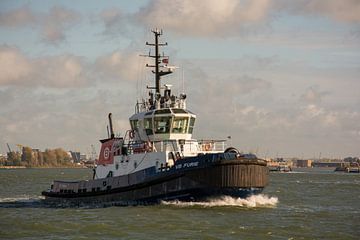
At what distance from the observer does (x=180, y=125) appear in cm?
3556

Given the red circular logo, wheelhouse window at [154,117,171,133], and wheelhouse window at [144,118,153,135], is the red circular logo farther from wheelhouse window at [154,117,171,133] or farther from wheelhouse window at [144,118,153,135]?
wheelhouse window at [154,117,171,133]

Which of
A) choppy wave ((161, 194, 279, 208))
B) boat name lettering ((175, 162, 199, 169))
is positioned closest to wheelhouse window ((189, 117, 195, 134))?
boat name lettering ((175, 162, 199, 169))

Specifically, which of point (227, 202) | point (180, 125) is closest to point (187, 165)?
point (227, 202)

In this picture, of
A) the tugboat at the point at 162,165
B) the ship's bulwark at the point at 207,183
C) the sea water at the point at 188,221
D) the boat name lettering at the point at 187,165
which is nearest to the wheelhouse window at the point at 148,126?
the tugboat at the point at 162,165

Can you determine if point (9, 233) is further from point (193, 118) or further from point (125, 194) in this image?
point (193, 118)

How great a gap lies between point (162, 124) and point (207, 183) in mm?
5596

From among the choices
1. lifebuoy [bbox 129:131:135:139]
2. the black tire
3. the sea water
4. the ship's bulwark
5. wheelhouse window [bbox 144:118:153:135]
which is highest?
wheelhouse window [bbox 144:118:153:135]

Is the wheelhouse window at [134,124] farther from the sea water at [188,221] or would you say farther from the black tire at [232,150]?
the black tire at [232,150]

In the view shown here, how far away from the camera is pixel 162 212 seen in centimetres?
3000

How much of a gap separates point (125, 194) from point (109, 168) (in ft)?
12.9

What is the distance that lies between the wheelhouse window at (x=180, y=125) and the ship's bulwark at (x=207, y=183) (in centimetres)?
390

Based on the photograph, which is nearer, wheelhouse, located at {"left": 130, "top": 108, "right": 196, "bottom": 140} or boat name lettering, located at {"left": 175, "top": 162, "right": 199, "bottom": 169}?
boat name lettering, located at {"left": 175, "top": 162, "right": 199, "bottom": 169}

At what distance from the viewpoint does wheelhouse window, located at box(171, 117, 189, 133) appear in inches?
1394

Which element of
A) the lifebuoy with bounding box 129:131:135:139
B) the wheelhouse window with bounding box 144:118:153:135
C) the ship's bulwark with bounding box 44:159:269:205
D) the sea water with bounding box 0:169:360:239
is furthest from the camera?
the lifebuoy with bounding box 129:131:135:139
